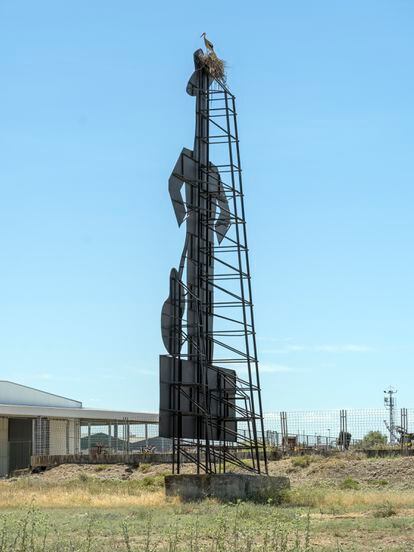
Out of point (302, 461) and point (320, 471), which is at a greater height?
point (302, 461)

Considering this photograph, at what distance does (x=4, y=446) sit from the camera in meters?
53.7

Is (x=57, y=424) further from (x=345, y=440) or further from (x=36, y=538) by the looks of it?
(x=36, y=538)

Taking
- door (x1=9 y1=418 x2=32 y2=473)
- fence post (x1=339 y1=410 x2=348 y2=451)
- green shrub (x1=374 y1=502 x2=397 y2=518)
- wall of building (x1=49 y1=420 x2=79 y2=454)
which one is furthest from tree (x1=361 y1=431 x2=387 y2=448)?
green shrub (x1=374 y1=502 x2=397 y2=518)

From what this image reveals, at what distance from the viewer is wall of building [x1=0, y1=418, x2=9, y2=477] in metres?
52.8

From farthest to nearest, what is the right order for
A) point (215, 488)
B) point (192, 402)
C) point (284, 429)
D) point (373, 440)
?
point (373, 440), point (284, 429), point (192, 402), point (215, 488)

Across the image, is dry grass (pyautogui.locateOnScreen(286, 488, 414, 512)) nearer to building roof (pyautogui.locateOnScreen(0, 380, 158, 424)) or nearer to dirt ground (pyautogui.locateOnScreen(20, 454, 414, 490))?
dirt ground (pyautogui.locateOnScreen(20, 454, 414, 490))

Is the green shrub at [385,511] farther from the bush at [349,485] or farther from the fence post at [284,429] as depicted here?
the fence post at [284,429]

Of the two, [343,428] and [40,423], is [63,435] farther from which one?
[343,428]

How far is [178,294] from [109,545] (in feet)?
40.0

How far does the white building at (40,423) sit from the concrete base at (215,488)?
1065 inches

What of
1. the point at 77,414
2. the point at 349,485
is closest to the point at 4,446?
the point at 77,414

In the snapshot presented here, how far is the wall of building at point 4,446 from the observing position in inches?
2077

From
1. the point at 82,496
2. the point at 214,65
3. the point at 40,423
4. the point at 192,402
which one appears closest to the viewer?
the point at 82,496

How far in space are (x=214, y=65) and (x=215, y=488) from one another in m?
12.7
